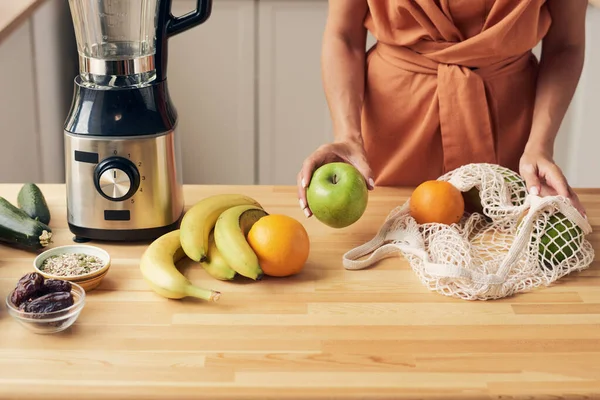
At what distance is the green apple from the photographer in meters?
1.11

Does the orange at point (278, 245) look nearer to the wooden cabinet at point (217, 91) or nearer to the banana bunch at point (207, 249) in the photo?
the banana bunch at point (207, 249)

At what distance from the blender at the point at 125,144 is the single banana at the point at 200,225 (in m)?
0.08

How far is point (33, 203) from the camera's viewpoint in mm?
1206

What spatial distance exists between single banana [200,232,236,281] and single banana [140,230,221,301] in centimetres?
4

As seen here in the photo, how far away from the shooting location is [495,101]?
4.89 ft

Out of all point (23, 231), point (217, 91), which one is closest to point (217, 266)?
point (23, 231)

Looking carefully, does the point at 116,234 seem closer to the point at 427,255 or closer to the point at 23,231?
the point at 23,231

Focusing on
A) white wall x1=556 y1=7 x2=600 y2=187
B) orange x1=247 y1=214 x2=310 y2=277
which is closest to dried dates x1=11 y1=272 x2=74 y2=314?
orange x1=247 y1=214 x2=310 y2=277

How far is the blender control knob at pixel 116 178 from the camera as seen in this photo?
1.09m

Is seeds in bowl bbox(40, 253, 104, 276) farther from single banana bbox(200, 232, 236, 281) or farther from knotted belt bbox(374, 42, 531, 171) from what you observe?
knotted belt bbox(374, 42, 531, 171)

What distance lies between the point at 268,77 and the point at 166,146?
185cm

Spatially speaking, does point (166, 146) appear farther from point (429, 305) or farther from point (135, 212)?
point (429, 305)

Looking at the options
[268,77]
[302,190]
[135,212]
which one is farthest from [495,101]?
[268,77]

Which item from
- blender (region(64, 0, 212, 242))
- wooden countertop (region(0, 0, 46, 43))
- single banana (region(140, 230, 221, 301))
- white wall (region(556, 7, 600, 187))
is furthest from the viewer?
white wall (region(556, 7, 600, 187))
